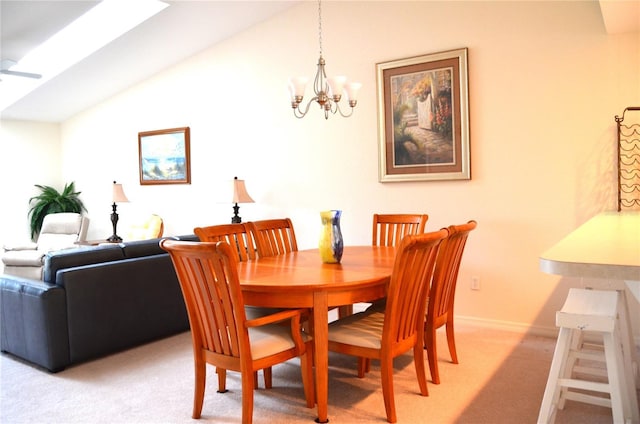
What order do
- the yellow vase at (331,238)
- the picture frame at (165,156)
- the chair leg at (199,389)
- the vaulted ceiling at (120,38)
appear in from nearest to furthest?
the chair leg at (199,389) → the yellow vase at (331,238) → the vaulted ceiling at (120,38) → the picture frame at (165,156)

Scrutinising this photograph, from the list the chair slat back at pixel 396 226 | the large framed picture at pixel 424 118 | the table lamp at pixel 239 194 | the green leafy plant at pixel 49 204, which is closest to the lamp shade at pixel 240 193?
the table lamp at pixel 239 194

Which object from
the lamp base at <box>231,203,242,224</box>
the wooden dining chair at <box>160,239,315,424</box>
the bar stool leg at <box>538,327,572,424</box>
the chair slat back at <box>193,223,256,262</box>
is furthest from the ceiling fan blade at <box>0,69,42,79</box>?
the bar stool leg at <box>538,327,572,424</box>

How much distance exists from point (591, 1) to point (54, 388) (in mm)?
4266

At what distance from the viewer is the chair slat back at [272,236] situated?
3.50m

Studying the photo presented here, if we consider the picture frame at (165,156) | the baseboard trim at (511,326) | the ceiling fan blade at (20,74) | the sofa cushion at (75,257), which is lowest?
the baseboard trim at (511,326)

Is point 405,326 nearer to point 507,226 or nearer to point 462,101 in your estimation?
point 507,226

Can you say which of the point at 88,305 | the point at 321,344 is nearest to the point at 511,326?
the point at 321,344

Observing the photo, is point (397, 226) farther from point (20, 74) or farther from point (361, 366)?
point (20, 74)

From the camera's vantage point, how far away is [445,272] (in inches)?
112

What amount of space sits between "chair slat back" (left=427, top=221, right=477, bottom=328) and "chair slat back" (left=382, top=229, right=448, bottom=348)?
0.46 feet

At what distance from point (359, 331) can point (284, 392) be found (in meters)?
0.65

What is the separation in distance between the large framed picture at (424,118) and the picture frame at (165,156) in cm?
253

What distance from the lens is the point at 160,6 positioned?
14.8ft

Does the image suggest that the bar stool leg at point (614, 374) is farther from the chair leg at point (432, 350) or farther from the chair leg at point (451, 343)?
the chair leg at point (451, 343)
